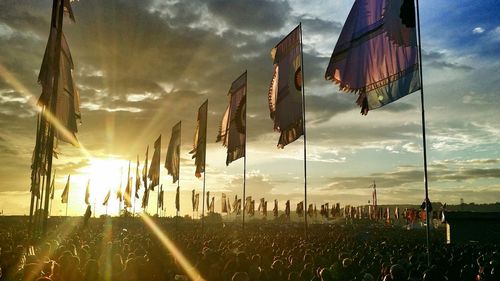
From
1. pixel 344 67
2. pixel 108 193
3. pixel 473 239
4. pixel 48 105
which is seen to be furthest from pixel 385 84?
pixel 108 193

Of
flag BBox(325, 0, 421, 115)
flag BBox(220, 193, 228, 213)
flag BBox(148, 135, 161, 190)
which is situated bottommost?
flag BBox(220, 193, 228, 213)

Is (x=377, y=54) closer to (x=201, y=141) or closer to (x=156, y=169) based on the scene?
(x=201, y=141)

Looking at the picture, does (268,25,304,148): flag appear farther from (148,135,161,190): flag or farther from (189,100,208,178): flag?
(148,135,161,190): flag

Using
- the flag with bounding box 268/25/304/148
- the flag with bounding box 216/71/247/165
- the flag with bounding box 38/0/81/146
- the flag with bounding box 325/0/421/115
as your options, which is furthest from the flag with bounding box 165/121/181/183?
the flag with bounding box 325/0/421/115

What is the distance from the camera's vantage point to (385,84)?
46.2ft

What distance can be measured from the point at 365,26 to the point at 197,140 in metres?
18.3

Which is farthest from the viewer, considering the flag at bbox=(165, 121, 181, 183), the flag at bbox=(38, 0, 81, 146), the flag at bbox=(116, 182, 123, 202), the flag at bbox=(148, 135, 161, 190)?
the flag at bbox=(116, 182, 123, 202)

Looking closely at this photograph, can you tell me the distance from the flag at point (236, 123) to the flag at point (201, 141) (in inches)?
107

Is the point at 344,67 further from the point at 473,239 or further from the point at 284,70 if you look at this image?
the point at 473,239

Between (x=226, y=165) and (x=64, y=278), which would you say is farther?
(x=226, y=165)

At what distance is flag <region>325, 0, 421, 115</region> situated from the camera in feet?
45.4

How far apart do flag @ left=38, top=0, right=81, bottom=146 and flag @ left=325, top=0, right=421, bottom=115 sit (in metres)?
9.31

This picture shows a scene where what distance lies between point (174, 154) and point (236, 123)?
11218mm

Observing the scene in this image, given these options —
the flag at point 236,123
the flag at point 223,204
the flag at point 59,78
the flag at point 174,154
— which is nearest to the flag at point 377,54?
the flag at point 59,78
